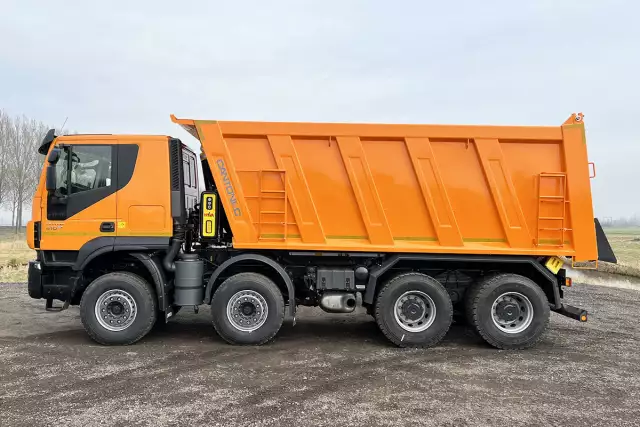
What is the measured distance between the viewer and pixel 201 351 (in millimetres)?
5590

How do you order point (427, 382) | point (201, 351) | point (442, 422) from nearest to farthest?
point (442, 422)
point (427, 382)
point (201, 351)

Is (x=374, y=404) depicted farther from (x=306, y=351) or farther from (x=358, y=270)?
(x=358, y=270)

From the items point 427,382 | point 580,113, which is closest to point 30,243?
point 427,382

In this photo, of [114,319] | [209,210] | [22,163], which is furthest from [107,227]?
[22,163]

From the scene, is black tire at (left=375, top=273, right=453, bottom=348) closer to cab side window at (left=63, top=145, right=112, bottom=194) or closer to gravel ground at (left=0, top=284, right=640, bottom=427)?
gravel ground at (left=0, top=284, right=640, bottom=427)

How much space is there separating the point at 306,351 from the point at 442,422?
7.66ft

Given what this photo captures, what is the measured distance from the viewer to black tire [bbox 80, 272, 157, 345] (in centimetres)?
574

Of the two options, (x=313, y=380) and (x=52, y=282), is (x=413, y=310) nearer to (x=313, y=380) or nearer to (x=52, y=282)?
(x=313, y=380)

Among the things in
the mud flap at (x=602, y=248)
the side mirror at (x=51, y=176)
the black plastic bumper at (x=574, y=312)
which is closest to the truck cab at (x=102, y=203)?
the side mirror at (x=51, y=176)

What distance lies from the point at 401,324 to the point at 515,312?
5.27ft

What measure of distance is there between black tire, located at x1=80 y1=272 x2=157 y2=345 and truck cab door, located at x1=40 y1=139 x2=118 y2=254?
21.7 inches

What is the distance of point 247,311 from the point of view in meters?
5.87

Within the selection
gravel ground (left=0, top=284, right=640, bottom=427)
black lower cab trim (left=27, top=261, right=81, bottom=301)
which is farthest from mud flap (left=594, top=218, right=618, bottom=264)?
black lower cab trim (left=27, top=261, right=81, bottom=301)

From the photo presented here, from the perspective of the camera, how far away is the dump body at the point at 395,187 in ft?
19.0
